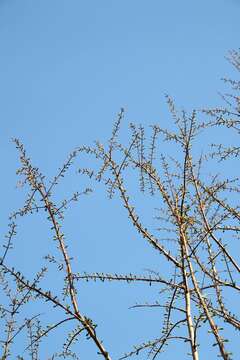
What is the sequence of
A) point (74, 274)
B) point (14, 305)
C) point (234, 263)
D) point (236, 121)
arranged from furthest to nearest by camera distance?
1. point (14, 305)
2. point (236, 121)
3. point (234, 263)
4. point (74, 274)

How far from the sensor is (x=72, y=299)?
2.58 metres

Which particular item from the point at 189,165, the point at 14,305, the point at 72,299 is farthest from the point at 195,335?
the point at 14,305

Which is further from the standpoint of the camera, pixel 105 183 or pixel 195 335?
pixel 105 183

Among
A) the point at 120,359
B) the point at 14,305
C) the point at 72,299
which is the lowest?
the point at 120,359

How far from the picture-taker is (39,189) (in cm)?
312

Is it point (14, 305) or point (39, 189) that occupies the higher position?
A: point (14, 305)

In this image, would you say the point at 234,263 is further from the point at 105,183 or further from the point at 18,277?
the point at 18,277

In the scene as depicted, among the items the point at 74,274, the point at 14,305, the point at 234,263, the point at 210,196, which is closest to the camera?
the point at 74,274

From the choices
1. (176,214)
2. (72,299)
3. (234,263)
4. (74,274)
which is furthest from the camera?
(234,263)

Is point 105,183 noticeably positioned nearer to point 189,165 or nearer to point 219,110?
point 189,165

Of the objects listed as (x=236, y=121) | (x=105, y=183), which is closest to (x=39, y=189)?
(x=105, y=183)

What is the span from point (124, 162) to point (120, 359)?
1.41m

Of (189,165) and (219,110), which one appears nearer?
(189,165)

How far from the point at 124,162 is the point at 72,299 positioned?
1.20m
